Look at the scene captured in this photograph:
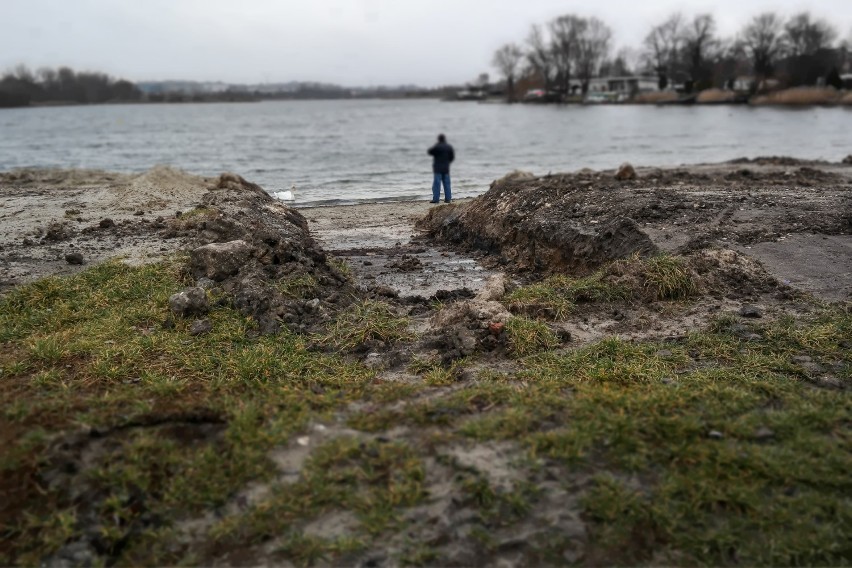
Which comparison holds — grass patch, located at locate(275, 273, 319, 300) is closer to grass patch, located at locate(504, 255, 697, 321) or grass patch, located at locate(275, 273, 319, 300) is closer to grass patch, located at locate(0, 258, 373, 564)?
grass patch, located at locate(0, 258, 373, 564)

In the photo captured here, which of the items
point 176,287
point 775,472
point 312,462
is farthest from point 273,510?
point 176,287

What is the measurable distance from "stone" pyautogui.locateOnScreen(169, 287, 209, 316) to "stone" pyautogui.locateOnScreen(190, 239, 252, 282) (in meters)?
0.91

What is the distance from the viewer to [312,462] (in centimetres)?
372

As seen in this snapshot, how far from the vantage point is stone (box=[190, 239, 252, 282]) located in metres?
6.98

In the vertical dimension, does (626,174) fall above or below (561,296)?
above

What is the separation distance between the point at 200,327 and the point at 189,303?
1.28 ft

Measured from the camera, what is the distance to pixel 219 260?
7043mm

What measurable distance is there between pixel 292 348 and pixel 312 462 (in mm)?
1769

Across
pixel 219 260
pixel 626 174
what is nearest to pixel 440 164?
pixel 626 174

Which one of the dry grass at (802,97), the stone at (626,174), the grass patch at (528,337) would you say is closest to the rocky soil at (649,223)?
the stone at (626,174)

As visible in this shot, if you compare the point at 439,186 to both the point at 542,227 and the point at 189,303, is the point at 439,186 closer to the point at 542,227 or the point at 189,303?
the point at 542,227

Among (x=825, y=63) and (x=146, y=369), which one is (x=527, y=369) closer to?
(x=146, y=369)

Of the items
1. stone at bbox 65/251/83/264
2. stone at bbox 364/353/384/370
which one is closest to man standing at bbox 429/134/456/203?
stone at bbox 65/251/83/264

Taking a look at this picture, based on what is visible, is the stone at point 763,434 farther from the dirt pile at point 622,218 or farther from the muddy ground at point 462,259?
the dirt pile at point 622,218
